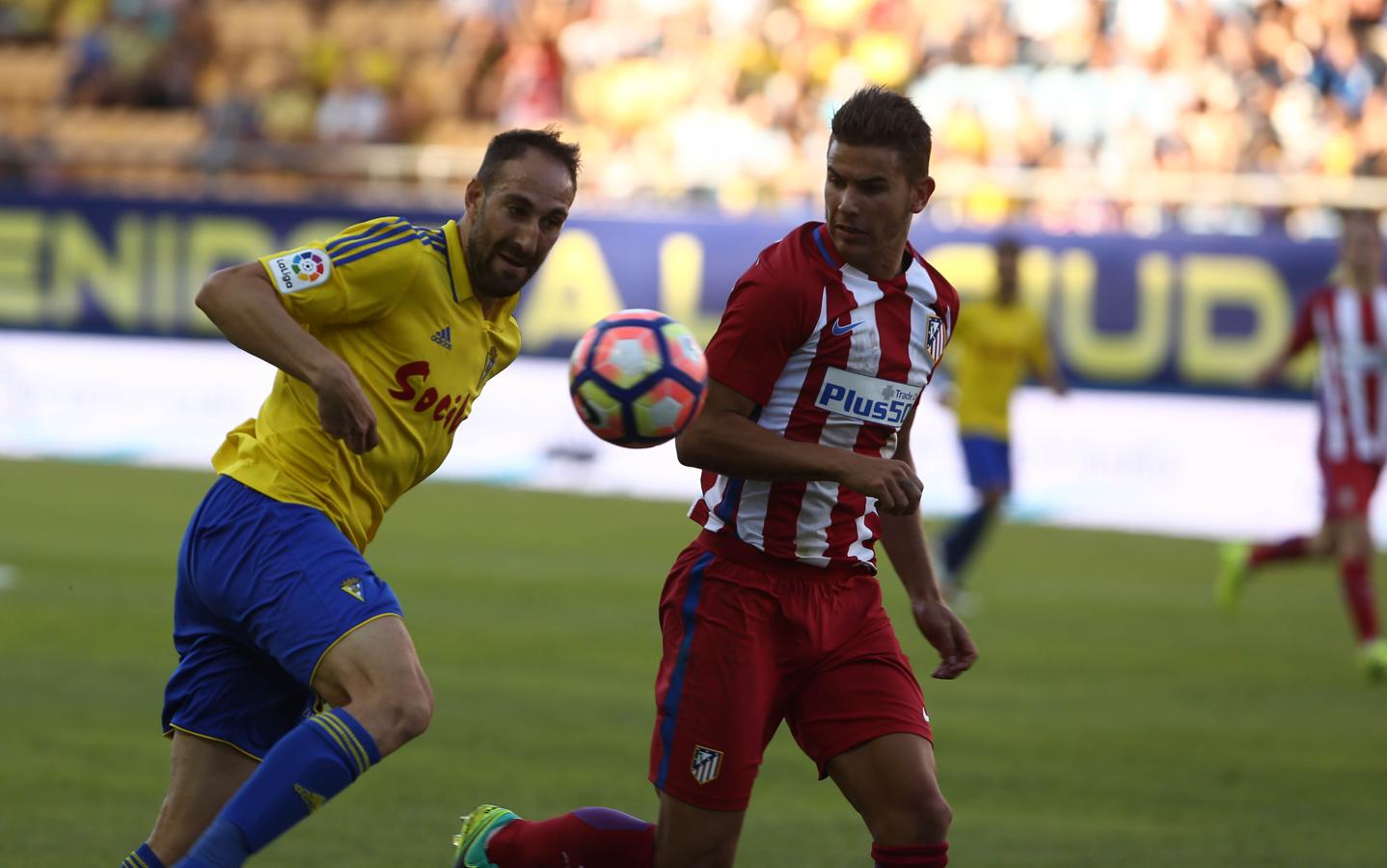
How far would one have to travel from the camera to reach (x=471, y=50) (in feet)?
86.6

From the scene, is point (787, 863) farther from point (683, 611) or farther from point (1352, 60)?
point (1352, 60)

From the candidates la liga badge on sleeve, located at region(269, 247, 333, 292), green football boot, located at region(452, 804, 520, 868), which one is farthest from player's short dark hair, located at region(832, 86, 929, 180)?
green football boot, located at region(452, 804, 520, 868)

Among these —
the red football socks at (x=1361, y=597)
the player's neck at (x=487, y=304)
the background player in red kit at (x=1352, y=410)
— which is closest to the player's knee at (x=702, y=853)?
the player's neck at (x=487, y=304)

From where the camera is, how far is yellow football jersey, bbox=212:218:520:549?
504 centimetres

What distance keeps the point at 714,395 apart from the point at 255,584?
1.22 metres

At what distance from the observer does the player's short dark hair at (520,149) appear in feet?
17.1

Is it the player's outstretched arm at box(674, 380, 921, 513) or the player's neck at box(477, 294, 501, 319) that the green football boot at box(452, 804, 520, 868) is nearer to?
the player's outstretched arm at box(674, 380, 921, 513)

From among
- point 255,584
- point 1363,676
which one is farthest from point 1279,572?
point 255,584

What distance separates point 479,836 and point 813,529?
1328mm

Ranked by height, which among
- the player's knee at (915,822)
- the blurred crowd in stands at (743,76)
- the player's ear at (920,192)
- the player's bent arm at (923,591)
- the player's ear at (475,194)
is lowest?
the player's knee at (915,822)

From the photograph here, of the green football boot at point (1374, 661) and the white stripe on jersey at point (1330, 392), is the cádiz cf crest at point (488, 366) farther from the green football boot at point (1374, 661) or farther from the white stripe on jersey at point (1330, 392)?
the white stripe on jersey at point (1330, 392)

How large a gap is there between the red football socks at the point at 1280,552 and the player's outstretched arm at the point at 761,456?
819cm

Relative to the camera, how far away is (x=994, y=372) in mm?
15141

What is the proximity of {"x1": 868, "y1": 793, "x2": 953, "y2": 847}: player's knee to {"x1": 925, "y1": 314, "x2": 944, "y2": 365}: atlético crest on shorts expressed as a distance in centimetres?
116
